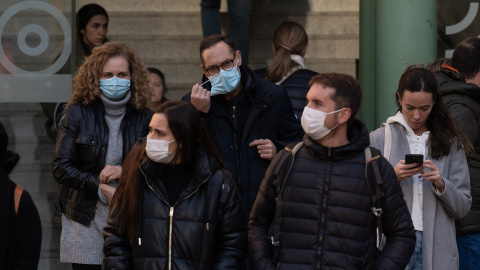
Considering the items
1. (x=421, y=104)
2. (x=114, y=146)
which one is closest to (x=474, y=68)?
(x=421, y=104)

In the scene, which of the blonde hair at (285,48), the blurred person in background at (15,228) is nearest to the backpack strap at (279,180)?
the blurred person in background at (15,228)

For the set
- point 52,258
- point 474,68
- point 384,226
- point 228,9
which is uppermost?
point 228,9

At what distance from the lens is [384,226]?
15.1 ft

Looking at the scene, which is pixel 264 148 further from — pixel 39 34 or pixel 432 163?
pixel 39 34

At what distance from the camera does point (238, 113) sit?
226 inches

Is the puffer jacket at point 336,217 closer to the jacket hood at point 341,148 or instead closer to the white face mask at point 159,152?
the jacket hood at point 341,148

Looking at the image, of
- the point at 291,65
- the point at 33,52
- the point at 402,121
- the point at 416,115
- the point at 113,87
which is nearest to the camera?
the point at 416,115

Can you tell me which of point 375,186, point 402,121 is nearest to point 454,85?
point 402,121

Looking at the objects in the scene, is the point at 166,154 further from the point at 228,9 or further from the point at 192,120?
the point at 228,9

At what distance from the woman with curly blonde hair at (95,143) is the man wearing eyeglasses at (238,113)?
48 cm

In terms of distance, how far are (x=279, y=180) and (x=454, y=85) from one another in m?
1.78

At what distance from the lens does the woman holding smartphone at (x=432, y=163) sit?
5160mm

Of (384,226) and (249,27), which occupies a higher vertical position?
(249,27)

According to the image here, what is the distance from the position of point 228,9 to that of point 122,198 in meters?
3.98
